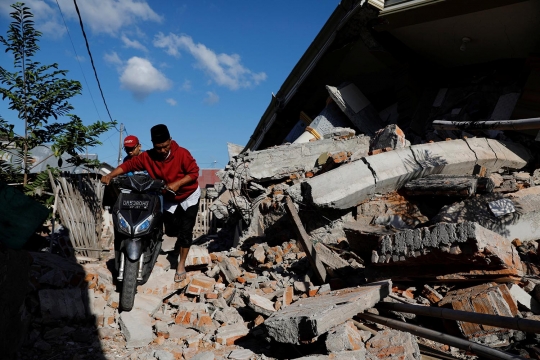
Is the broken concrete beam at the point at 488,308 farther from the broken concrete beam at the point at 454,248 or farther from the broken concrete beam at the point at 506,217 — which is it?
the broken concrete beam at the point at 506,217

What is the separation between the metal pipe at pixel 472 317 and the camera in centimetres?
229

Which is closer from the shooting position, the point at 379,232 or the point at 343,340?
the point at 343,340

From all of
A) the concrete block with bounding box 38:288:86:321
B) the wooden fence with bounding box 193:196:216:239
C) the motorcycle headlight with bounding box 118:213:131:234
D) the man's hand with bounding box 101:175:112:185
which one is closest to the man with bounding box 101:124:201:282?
the man's hand with bounding box 101:175:112:185

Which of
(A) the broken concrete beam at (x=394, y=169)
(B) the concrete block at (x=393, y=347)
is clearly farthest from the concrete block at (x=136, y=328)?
(A) the broken concrete beam at (x=394, y=169)

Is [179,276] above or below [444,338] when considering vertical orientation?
above

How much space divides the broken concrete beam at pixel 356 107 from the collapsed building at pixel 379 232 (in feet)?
0.11

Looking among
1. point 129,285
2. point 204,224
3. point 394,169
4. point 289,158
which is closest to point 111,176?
point 129,285

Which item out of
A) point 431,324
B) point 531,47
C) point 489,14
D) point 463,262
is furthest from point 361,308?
point 531,47

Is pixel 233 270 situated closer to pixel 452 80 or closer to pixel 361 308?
pixel 361 308

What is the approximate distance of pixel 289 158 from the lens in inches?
269

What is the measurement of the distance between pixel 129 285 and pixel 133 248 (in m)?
0.33

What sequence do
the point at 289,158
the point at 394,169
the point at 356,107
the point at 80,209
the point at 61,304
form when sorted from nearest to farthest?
1. the point at 61,304
2. the point at 394,169
3. the point at 80,209
4. the point at 289,158
5. the point at 356,107

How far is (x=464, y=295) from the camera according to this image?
3.35 metres

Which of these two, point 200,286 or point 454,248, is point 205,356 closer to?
point 200,286
